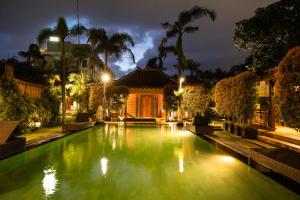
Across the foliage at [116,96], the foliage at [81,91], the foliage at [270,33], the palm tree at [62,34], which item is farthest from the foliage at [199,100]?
the foliage at [81,91]

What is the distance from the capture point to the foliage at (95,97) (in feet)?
93.5

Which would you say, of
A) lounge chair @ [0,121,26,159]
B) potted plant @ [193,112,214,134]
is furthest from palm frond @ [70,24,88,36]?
lounge chair @ [0,121,26,159]

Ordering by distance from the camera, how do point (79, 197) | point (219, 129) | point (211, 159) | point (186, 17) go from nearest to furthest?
point (79, 197), point (211, 159), point (219, 129), point (186, 17)

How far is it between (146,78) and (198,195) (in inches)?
1166

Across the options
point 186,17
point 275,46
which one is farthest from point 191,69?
point 275,46

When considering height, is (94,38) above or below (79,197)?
above

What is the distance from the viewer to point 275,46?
15875mm

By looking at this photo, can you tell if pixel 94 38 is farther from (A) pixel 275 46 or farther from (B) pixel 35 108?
(A) pixel 275 46

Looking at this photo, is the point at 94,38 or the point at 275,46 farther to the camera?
the point at 94,38

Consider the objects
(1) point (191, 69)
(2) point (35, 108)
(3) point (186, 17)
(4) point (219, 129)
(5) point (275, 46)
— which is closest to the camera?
(5) point (275, 46)

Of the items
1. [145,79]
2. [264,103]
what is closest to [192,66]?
[145,79]

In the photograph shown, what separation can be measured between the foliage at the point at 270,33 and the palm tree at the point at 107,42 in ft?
53.1

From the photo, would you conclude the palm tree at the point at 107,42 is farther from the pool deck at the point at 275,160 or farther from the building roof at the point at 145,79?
the pool deck at the point at 275,160

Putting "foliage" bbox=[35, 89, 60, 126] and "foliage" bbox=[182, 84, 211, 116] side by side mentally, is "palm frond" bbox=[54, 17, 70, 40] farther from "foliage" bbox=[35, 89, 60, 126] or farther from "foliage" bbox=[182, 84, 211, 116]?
"foliage" bbox=[182, 84, 211, 116]
